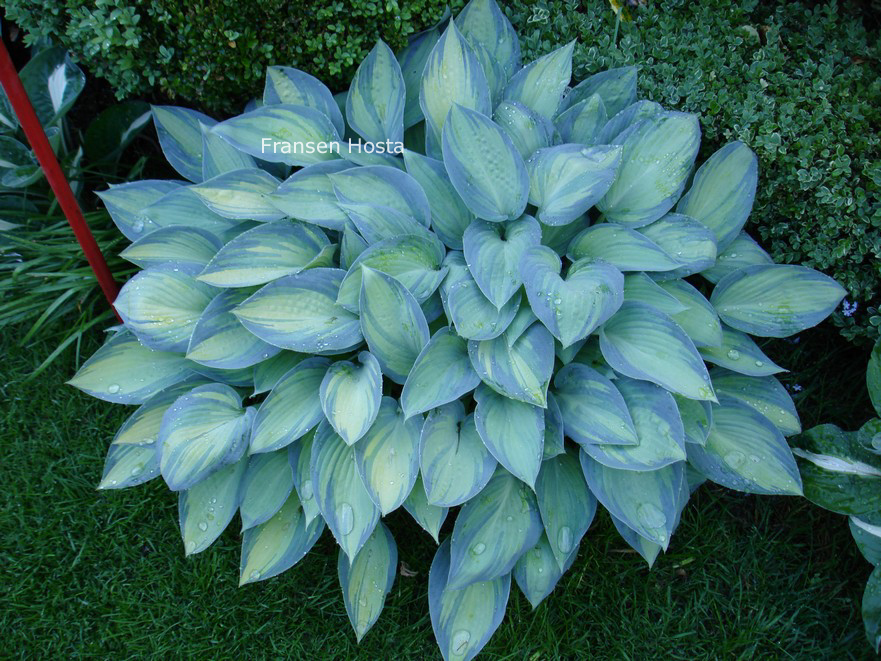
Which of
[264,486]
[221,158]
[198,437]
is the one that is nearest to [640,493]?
[264,486]

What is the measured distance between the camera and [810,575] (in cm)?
A: 212

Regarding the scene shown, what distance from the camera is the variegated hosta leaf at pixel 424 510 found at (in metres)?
1.75

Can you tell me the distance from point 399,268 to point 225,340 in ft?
1.46

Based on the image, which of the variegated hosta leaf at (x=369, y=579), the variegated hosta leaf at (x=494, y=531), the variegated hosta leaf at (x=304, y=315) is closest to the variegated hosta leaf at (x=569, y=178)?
the variegated hosta leaf at (x=304, y=315)

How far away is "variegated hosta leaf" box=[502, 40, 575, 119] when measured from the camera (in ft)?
6.52

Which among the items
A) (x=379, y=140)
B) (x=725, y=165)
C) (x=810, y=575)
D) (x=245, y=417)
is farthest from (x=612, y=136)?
(x=810, y=575)

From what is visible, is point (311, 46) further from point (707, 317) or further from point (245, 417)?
point (707, 317)

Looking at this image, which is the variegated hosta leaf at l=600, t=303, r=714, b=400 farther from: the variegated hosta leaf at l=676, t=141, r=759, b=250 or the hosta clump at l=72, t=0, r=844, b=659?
the variegated hosta leaf at l=676, t=141, r=759, b=250

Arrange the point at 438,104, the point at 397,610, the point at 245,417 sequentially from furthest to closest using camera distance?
the point at 397,610, the point at 438,104, the point at 245,417

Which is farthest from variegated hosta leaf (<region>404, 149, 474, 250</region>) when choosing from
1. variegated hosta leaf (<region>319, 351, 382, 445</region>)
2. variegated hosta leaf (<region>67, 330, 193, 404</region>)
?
variegated hosta leaf (<region>67, 330, 193, 404</region>)

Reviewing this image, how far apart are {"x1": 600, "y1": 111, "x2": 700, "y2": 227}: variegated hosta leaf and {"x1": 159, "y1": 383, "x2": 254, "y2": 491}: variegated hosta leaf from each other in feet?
3.40

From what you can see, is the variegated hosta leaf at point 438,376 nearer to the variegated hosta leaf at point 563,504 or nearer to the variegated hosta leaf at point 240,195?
the variegated hosta leaf at point 563,504

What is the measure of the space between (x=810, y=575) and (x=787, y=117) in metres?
1.25

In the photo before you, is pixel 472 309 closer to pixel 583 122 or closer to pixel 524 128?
pixel 524 128
